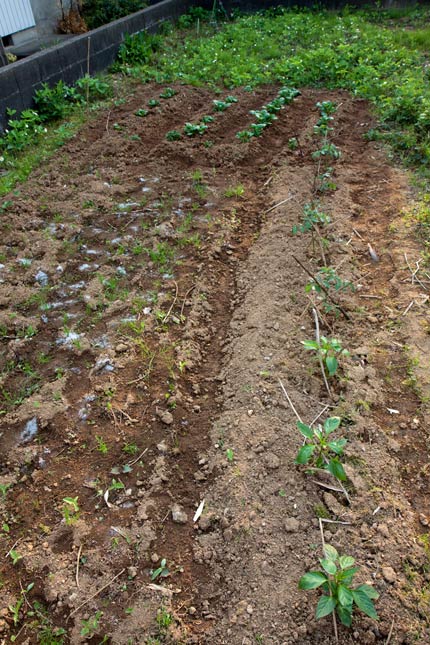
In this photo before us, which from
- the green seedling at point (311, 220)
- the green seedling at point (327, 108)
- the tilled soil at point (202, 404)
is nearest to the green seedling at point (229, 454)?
the tilled soil at point (202, 404)

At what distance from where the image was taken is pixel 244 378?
3.15 meters

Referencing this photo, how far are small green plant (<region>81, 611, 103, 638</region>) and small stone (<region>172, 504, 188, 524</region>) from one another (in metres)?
0.53

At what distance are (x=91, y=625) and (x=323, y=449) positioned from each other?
1.35 m

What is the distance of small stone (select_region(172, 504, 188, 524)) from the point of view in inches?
99.7

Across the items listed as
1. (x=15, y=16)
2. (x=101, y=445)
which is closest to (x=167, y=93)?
(x=15, y=16)

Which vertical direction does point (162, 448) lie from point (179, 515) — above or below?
above

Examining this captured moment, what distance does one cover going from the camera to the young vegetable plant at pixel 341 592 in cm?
194

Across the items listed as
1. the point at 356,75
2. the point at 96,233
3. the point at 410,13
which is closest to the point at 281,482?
the point at 96,233

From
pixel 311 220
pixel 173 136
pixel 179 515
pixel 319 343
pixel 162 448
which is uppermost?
pixel 173 136

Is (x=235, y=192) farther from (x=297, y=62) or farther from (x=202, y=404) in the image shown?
(x=297, y=62)

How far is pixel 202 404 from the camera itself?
314cm

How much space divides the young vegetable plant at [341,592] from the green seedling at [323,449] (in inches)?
17.4

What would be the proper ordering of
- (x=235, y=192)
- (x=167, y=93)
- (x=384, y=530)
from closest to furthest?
1. (x=384, y=530)
2. (x=235, y=192)
3. (x=167, y=93)

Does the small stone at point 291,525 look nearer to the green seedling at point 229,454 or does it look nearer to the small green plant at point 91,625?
the green seedling at point 229,454
